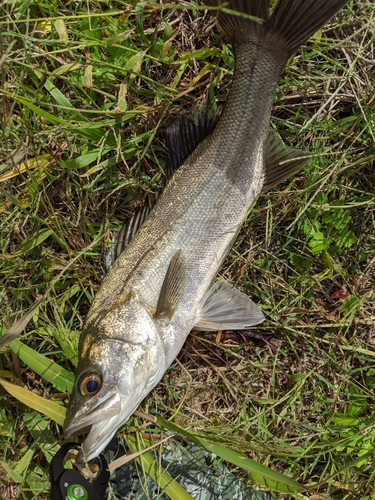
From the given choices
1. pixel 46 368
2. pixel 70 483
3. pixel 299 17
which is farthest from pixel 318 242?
pixel 70 483

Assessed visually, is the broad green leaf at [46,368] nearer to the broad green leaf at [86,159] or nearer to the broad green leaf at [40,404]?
the broad green leaf at [40,404]

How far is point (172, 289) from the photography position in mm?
2307

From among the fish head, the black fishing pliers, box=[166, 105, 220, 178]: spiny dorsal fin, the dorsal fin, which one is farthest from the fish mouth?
box=[166, 105, 220, 178]: spiny dorsal fin

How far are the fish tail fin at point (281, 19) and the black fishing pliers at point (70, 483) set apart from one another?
7.19 feet

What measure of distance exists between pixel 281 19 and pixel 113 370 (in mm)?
1850

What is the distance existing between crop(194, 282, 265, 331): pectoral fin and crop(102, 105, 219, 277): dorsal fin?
1.74 feet

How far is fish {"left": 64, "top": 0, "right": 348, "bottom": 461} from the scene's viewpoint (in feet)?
7.29

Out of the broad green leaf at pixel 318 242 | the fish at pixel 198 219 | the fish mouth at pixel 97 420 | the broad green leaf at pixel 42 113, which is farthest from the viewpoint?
the broad green leaf at pixel 318 242

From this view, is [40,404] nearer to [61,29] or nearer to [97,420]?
[97,420]

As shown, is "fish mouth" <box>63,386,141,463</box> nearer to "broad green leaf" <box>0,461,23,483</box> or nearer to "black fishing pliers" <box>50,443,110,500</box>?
"black fishing pliers" <box>50,443,110,500</box>

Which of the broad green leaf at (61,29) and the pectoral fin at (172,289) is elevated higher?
the broad green leaf at (61,29)

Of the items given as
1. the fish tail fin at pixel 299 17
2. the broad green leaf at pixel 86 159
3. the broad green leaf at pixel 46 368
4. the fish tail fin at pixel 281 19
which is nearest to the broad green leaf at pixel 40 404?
the broad green leaf at pixel 46 368

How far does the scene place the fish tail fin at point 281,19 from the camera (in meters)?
2.25

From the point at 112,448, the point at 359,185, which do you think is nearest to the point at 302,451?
the point at 112,448
